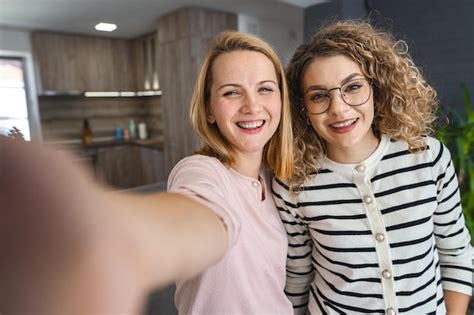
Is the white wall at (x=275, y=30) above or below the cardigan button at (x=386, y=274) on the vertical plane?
above

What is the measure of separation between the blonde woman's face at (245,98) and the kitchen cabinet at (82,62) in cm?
393

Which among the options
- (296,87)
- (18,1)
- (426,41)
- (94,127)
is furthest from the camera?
(94,127)

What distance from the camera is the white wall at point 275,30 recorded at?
143 inches

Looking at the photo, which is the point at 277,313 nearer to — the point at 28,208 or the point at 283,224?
the point at 283,224

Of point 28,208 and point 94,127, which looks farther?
point 94,127

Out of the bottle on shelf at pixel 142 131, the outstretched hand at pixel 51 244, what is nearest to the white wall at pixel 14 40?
the bottle on shelf at pixel 142 131

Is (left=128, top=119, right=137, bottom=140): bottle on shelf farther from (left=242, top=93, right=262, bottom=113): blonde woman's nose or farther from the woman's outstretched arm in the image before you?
the woman's outstretched arm

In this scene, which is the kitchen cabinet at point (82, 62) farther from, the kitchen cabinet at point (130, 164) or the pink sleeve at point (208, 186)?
the pink sleeve at point (208, 186)

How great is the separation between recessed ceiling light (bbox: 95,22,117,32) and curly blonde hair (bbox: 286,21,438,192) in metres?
3.58

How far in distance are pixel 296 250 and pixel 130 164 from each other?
3964 mm

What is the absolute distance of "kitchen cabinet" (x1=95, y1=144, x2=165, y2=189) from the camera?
412 centimetres

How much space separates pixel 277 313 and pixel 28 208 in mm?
695

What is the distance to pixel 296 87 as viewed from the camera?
88 cm

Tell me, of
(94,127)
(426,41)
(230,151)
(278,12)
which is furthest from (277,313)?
(94,127)
